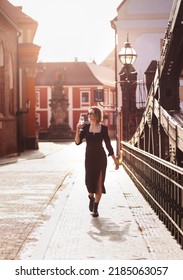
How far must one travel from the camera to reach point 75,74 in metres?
Answer: 81.8

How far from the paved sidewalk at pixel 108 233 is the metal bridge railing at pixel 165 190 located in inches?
5.2

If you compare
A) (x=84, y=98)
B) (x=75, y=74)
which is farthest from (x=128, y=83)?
(x=75, y=74)

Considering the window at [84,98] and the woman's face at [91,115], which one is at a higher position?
the woman's face at [91,115]

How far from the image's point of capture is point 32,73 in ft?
132

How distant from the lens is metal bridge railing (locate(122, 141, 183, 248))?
23.4 ft

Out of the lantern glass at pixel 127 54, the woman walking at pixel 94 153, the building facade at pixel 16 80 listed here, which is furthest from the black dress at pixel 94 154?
the building facade at pixel 16 80

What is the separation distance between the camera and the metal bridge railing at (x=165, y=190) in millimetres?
7141

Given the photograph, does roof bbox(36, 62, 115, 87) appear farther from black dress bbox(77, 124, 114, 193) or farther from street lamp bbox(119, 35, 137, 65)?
black dress bbox(77, 124, 114, 193)

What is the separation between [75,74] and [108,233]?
74.6 metres

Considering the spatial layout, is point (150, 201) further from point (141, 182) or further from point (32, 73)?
point (32, 73)

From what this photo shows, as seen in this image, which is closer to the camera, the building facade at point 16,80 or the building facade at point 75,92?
the building facade at point 16,80

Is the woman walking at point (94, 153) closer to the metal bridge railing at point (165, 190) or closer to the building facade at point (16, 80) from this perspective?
the metal bridge railing at point (165, 190)

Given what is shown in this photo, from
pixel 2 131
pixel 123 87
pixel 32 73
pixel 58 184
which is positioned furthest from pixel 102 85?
pixel 58 184

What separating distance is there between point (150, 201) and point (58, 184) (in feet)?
17.0
